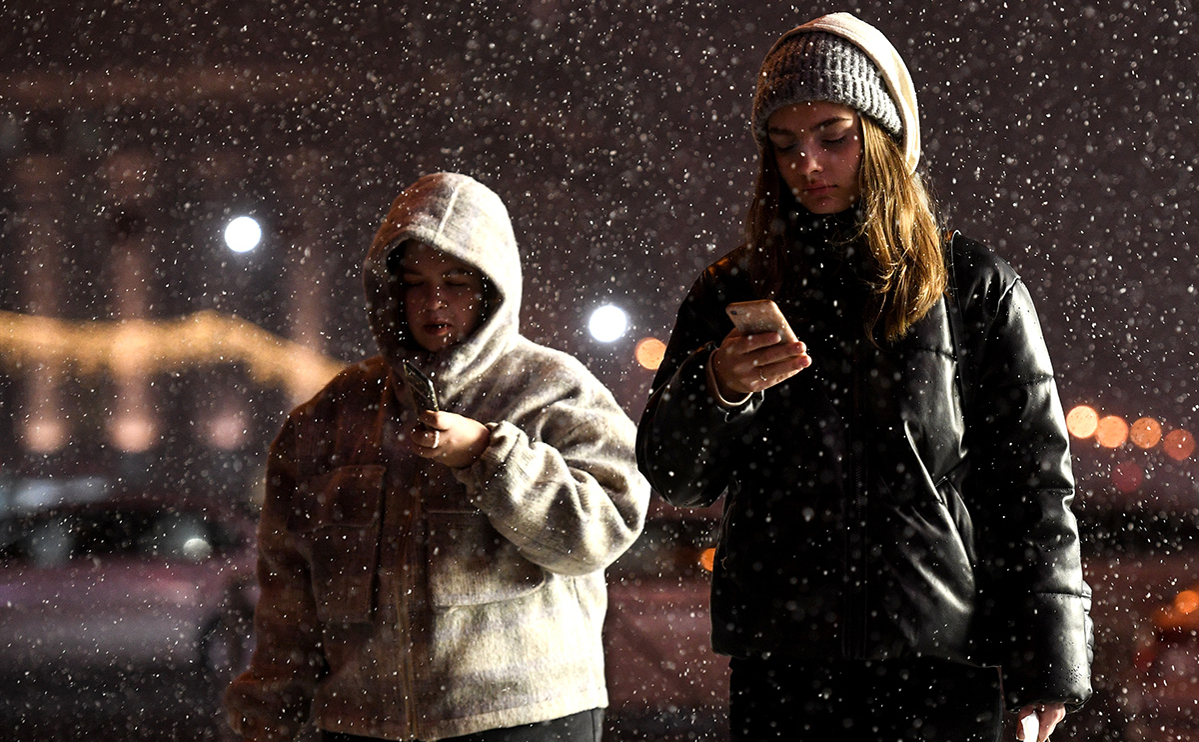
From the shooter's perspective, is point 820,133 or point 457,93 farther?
point 457,93

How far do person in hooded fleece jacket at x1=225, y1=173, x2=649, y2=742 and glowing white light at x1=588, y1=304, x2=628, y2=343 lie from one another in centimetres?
373

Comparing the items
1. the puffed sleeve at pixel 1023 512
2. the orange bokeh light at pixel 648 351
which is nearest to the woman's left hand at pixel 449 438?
the puffed sleeve at pixel 1023 512

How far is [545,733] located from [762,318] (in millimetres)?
921

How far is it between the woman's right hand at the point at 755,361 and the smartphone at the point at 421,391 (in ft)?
1.88

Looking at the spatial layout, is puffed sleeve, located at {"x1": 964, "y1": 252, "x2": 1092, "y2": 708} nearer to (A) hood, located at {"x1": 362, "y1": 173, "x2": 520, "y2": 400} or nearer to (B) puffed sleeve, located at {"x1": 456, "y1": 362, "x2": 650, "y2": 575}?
(B) puffed sleeve, located at {"x1": 456, "y1": 362, "x2": 650, "y2": 575}

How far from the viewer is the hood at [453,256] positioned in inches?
82.7

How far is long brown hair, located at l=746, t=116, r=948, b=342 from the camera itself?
1561 millimetres

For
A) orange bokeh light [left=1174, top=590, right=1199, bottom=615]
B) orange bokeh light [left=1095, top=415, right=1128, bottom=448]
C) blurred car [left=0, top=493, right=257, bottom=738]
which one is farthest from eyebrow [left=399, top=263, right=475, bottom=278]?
orange bokeh light [left=1095, top=415, right=1128, bottom=448]

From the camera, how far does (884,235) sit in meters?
1.59

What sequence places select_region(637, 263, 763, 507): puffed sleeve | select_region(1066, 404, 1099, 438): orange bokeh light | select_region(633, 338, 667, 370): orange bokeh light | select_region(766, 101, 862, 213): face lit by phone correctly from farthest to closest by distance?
select_region(1066, 404, 1099, 438): orange bokeh light < select_region(633, 338, 667, 370): orange bokeh light < select_region(766, 101, 862, 213): face lit by phone < select_region(637, 263, 763, 507): puffed sleeve

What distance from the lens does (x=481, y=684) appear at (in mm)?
1914

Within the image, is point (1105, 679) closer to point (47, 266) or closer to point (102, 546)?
point (102, 546)

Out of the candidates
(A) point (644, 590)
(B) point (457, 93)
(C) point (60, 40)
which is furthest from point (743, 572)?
(C) point (60, 40)

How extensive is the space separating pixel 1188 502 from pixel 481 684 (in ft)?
23.5
